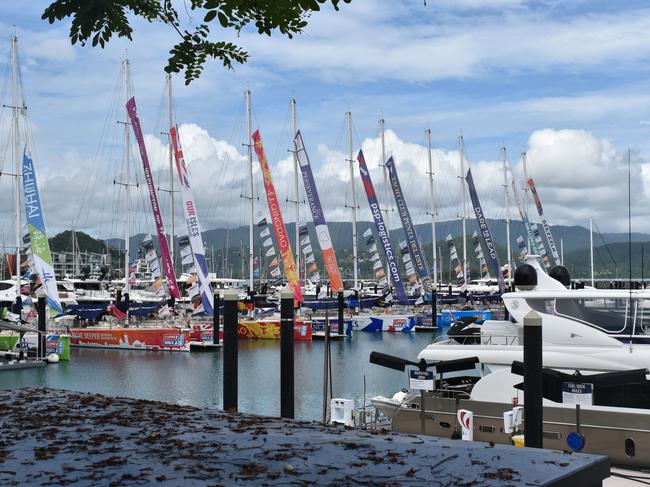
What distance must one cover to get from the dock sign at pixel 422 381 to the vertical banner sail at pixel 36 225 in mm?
29303

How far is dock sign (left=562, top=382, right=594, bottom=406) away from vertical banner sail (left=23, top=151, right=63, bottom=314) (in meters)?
32.5

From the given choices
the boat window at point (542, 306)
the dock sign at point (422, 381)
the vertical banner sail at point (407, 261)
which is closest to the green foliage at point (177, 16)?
the dock sign at point (422, 381)

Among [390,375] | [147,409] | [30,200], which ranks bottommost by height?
[390,375]

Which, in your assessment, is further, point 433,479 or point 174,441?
point 174,441

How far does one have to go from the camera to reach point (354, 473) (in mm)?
6371

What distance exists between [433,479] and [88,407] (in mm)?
5577

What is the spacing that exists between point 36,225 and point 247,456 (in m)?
36.5

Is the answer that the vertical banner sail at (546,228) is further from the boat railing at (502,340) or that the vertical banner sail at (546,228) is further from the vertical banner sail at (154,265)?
the boat railing at (502,340)

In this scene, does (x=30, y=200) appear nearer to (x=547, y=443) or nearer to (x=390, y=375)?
(x=390, y=375)

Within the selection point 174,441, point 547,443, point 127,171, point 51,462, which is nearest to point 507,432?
point 547,443

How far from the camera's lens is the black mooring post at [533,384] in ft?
38.3

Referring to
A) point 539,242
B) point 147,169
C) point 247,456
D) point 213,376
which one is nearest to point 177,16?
point 247,456

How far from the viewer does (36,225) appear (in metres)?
40.6

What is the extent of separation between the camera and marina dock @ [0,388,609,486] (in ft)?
20.3
